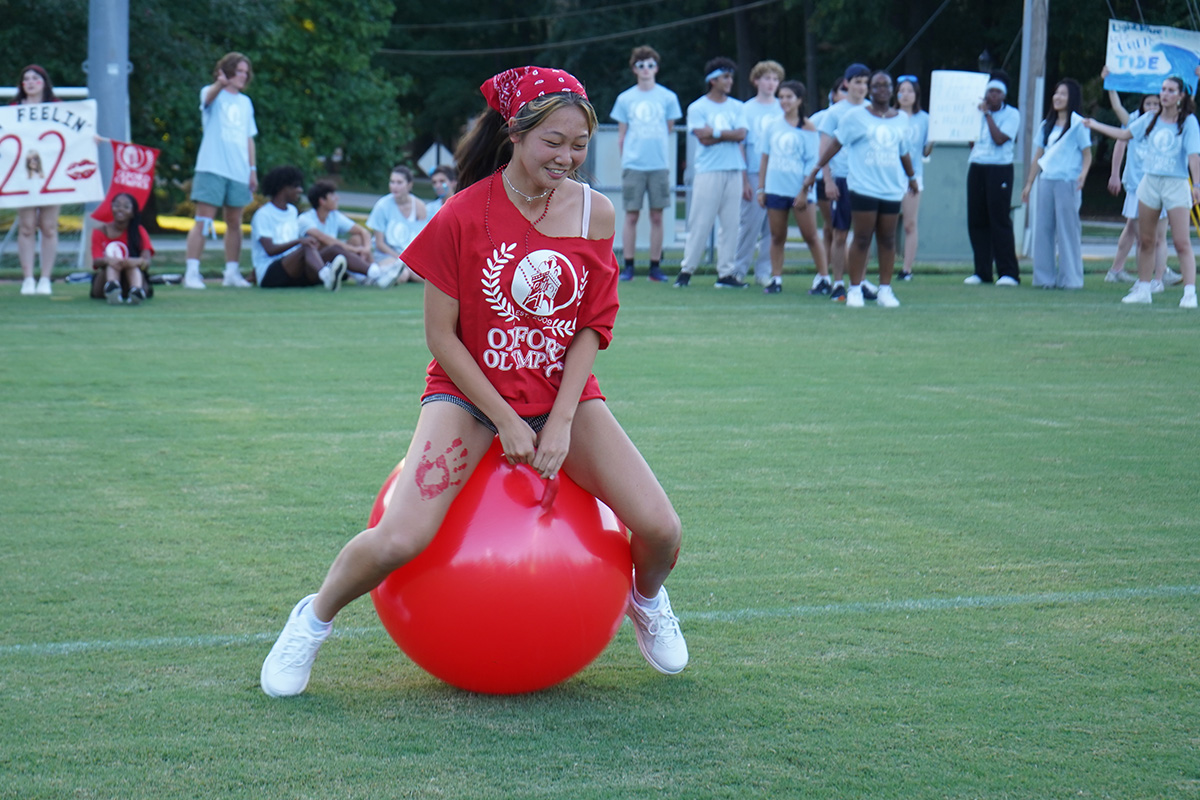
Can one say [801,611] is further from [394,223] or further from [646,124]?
[394,223]

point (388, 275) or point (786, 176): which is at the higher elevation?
point (786, 176)

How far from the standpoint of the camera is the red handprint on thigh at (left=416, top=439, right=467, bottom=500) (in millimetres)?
3529

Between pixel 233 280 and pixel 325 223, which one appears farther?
pixel 325 223

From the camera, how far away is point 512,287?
11.9 feet

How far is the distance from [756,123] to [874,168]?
3.06 metres

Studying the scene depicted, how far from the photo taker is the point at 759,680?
381cm

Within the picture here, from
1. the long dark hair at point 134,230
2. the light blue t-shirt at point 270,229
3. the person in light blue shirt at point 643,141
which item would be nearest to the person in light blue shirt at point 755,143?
the person in light blue shirt at point 643,141

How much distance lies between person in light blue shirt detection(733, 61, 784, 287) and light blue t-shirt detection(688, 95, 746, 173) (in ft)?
0.72

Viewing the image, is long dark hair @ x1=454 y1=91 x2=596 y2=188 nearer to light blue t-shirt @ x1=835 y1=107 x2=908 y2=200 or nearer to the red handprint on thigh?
the red handprint on thigh

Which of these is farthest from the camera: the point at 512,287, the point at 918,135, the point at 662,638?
the point at 918,135

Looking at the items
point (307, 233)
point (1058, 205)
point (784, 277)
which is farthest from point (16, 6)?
point (1058, 205)

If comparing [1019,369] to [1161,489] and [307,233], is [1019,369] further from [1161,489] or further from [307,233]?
[307,233]

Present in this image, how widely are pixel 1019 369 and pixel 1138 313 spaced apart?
3.84 m

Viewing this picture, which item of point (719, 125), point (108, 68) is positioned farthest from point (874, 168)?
point (108, 68)
